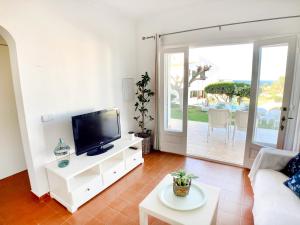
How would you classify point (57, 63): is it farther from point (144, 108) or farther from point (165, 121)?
point (165, 121)

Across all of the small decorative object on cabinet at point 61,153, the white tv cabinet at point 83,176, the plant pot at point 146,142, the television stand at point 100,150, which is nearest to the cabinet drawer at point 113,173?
the white tv cabinet at point 83,176

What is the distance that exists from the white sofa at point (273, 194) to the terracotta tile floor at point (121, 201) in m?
0.36

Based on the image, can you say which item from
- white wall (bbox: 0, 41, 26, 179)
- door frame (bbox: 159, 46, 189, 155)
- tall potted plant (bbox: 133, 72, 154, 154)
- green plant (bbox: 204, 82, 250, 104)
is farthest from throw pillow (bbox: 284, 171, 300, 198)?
green plant (bbox: 204, 82, 250, 104)

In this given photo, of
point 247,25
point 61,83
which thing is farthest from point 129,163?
point 247,25

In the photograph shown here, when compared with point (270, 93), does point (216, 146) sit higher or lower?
lower

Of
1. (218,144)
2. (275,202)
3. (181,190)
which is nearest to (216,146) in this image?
(218,144)

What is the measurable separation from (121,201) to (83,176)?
0.57m

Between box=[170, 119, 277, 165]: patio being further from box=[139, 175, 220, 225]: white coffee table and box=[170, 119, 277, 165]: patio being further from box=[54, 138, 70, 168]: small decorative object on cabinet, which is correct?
box=[54, 138, 70, 168]: small decorative object on cabinet

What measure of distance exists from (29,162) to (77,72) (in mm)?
1267

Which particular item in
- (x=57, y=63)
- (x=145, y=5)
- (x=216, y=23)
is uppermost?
(x=145, y=5)

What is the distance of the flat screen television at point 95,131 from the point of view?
7.59ft

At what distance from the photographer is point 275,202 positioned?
58.3 inches

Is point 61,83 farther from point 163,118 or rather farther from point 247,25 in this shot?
point 247,25

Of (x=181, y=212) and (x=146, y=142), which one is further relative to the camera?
(x=146, y=142)
